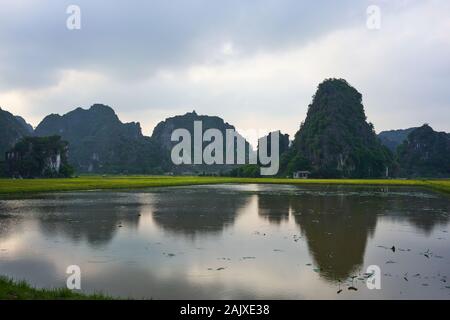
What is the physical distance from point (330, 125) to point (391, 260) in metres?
79.1

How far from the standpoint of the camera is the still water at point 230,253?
724 cm

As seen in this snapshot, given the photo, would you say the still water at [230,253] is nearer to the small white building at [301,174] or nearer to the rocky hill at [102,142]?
the small white building at [301,174]

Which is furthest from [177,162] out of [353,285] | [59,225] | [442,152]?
[353,285]

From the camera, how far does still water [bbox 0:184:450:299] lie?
724 centimetres

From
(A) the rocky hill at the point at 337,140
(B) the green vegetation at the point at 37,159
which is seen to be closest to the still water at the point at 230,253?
(B) the green vegetation at the point at 37,159

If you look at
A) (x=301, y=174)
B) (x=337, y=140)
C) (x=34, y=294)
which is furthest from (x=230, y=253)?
(x=337, y=140)

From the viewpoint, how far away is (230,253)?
10.1 m

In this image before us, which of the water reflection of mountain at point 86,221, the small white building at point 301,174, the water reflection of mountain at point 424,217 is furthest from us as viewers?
the small white building at point 301,174
